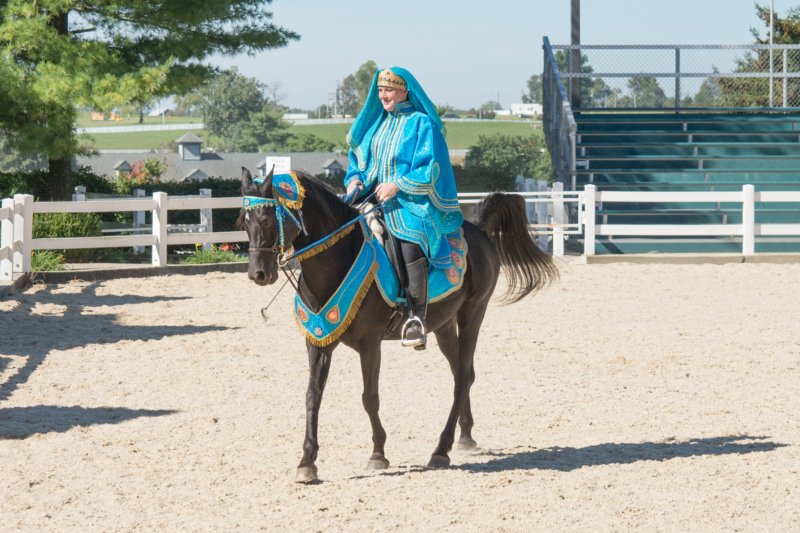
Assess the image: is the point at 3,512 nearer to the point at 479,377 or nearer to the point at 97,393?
the point at 97,393

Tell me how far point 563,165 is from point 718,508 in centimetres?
1794

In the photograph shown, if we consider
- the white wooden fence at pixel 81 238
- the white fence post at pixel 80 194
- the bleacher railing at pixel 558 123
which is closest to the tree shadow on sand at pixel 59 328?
the white wooden fence at pixel 81 238

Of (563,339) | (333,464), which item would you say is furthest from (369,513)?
(563,339)

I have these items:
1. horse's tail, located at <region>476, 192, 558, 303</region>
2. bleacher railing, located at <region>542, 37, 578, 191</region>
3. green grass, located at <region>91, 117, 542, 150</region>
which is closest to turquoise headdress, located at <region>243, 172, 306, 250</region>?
horse's tail, located at <region>476, 192, 558, 303</region>

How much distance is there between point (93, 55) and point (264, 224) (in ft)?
50.8

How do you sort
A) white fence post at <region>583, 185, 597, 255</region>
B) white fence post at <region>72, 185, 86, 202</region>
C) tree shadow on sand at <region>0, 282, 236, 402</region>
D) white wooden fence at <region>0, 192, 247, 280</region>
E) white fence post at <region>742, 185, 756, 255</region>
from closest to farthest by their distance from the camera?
tree shadow on sand at <region>0, 282, 236, 402</region>, white wooden fence at <region>0, 192, 247, 280</region>, white fence post at <region>742, 185, 756, 255</region>, white fence post at <region>583, 185, 597, 255</region>, white fence post at <region>72, 185, 86, 202</region>

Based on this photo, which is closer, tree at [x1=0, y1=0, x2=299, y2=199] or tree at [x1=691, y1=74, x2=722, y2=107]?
tree at [x1=0, y1=0, x2=299, y2=199]

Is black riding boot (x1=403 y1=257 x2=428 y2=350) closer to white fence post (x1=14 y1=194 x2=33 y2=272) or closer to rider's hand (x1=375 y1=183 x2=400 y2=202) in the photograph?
rider's hand (x1=375 y1=183 x2=400 y2=202)

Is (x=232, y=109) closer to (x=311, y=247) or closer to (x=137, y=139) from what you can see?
(x=137, y=139)

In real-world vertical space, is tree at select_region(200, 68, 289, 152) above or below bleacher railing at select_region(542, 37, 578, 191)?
above

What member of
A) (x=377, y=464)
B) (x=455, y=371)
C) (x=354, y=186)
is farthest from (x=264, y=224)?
(x=455, y=371)

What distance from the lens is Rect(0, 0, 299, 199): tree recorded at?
63.2 ft

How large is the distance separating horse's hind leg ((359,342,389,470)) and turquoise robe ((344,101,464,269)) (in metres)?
0.69

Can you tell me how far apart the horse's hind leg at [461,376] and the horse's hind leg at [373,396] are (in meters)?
0.33
